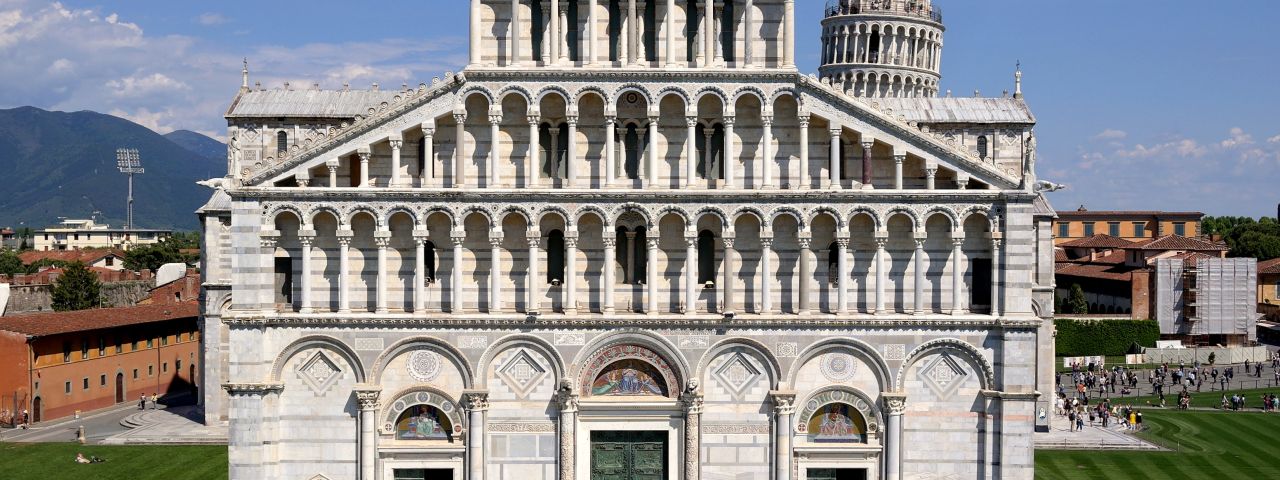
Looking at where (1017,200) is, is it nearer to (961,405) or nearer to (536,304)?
(961,405)

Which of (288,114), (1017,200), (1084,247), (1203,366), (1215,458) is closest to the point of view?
(1017,200)

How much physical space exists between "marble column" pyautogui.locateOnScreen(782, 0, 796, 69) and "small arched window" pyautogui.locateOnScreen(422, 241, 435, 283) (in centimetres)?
1076

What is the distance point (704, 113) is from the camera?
30.5m

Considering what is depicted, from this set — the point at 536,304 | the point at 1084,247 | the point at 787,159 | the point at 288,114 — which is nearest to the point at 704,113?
the point at 787,159

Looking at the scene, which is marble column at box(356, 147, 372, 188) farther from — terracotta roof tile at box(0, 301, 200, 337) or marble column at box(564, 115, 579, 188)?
A: terracotta roof tile at box(0, 301, 200, 337)

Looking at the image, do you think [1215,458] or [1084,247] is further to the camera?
[1084,247]

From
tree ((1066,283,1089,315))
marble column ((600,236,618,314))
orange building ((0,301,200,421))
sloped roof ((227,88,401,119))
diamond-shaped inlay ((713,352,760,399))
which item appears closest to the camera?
marble column ((600,236,618,314))

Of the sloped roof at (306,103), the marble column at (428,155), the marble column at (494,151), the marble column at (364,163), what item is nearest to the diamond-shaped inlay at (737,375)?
the marble column at (494,151)

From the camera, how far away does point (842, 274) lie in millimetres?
29828

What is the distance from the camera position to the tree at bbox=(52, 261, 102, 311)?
77250 millimetres

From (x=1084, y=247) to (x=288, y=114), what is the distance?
7349 cm

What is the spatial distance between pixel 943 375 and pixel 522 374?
37.1ft

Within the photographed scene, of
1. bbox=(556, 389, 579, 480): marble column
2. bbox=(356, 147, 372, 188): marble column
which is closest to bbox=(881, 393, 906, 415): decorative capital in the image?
bbox=(556, 389, 579, 480): marble column

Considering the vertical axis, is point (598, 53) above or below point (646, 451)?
above
